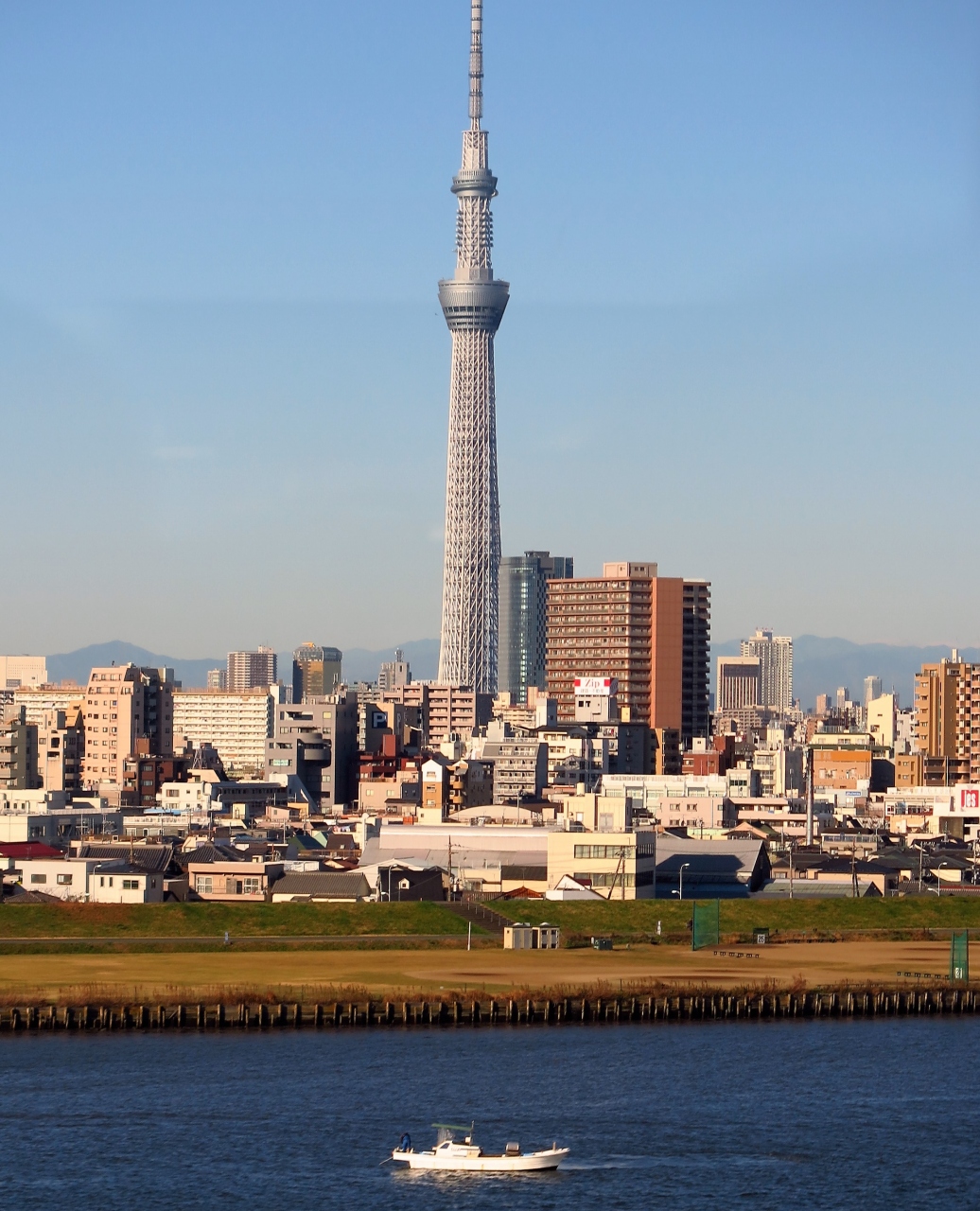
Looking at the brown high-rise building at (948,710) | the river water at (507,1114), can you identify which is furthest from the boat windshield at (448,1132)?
the brown high-rise building at (948,710)

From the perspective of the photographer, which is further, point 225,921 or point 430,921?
point 430,921

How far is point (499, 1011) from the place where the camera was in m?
56.6

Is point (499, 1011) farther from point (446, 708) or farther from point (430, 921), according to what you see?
point (446, 708)

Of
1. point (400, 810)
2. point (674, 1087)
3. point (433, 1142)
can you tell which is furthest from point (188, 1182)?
point (400, 810)

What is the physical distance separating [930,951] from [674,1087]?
25288 mm

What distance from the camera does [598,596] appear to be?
604 ft

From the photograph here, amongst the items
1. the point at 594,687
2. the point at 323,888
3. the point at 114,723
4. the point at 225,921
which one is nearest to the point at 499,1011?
the point at 225,921

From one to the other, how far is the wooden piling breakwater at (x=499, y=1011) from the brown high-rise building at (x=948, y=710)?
10476cm

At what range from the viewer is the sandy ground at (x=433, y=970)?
191 feet

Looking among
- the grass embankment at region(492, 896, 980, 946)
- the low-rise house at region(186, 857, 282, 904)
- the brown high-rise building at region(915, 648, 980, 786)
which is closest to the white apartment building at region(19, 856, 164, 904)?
the low-rise house at region(186, 857, 282, 904)

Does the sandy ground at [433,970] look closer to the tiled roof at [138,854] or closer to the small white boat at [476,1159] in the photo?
the tiled roof at [138,854]

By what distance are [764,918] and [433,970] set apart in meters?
17.9

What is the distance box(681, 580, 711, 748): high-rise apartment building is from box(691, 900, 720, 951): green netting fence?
358ft

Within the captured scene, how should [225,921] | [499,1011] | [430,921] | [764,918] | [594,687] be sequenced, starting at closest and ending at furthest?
[499,1011], [225,921], [430,921], [764,918], [594,687]
